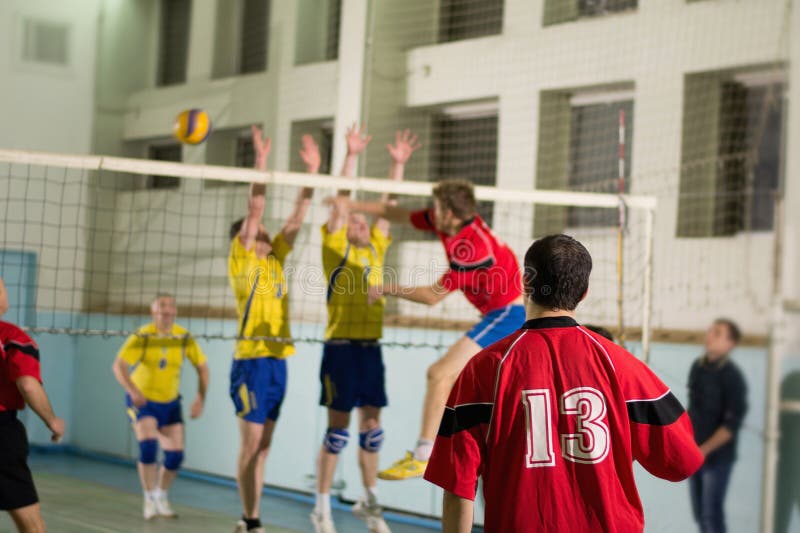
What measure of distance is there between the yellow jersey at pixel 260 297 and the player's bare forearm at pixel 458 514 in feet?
13.1

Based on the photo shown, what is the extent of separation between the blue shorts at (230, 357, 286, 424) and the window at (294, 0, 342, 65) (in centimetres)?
444

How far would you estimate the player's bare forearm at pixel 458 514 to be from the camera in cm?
243

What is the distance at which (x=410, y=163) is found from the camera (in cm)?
885

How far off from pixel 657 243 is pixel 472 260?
7.68 ft

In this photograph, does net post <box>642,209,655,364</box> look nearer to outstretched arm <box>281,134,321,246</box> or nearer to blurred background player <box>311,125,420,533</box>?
blurred background player <box>311,125,420,533</box>

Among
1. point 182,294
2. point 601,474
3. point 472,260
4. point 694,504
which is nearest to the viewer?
point 601,474

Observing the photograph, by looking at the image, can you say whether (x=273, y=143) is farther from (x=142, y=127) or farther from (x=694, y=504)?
(x=694, y=504)

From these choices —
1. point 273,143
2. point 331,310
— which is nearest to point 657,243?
point 331,310

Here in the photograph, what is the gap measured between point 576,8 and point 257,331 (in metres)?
3.96

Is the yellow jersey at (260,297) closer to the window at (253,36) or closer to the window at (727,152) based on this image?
the window at (727,152)

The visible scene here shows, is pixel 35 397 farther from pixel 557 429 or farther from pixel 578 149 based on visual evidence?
pixel 578 149

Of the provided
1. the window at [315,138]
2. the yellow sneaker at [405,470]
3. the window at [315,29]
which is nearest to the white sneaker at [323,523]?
the yellow sneaker at [405,470]

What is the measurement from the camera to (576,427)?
246cm

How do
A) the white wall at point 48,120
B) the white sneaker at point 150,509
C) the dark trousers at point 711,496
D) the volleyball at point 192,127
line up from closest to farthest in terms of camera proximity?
the dark trousers at point 711,496, the volleyball at point 192,127, the white sneaker at point 150,509, the white wall at point 48,120
